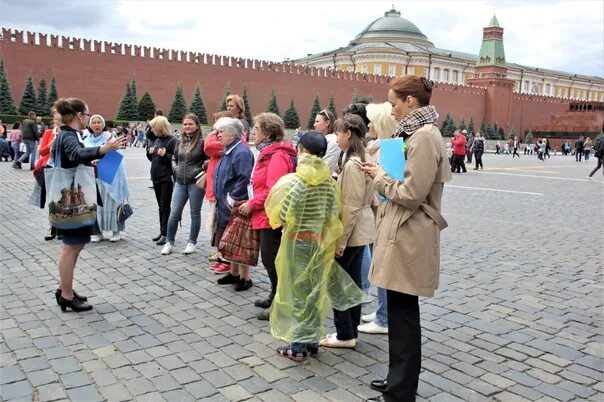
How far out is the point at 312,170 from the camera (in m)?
3.35

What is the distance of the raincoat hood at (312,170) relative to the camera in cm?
334

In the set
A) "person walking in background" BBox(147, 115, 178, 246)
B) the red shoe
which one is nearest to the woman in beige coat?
the red shoe

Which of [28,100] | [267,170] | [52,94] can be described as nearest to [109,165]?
[267,170]

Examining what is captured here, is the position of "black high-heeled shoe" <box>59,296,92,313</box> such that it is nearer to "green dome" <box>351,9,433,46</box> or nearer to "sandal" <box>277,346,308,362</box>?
"sandal" <box>277,346,308,362</box>

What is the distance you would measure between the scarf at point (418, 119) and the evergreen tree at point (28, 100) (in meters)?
33.0

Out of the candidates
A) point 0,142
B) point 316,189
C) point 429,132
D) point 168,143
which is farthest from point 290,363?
point 0,142

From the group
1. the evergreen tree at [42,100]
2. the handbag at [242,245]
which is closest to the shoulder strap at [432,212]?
the handbag at [242,245]

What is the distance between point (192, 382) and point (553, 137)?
191ft

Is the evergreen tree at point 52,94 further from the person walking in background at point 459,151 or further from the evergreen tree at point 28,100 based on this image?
the person walking in background at point 459,151

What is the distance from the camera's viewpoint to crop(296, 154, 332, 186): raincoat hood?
10.9ft

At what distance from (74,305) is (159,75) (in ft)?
118

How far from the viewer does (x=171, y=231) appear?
6043 millimetres

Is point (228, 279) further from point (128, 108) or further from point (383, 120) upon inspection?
point (128, 108)

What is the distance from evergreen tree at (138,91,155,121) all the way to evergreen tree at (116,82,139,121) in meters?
0.28
